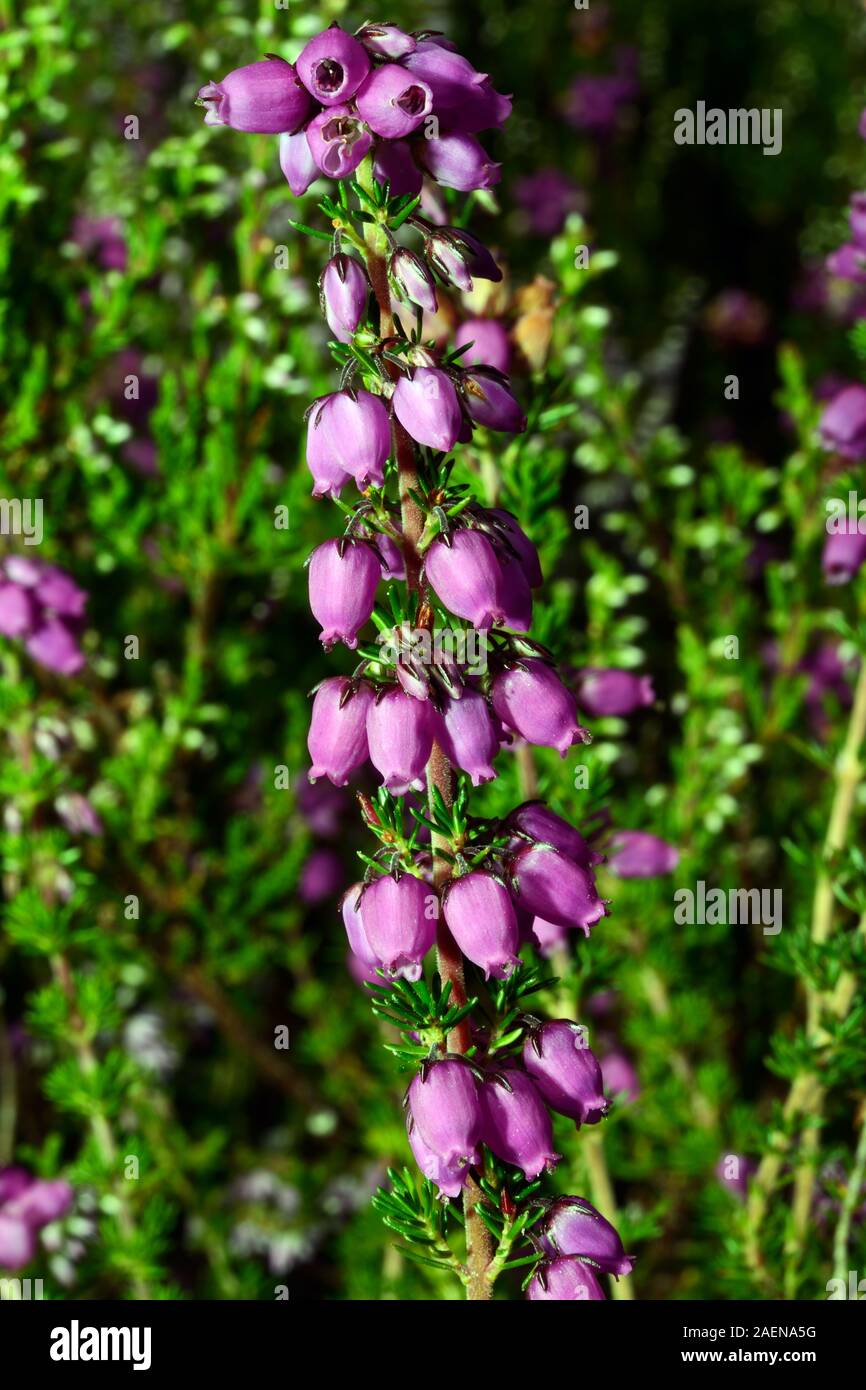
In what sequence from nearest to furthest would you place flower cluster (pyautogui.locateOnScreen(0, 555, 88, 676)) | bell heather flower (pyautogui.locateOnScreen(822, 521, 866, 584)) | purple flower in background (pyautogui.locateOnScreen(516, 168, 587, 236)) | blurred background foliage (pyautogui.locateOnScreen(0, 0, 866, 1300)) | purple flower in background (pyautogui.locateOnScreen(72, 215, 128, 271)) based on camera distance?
bell heather flower (pyautogui.locateOnScreen(822, 521, 866, 584))
flower cluster (pyautogui.locateOnScreen(0, 555, 88, 676))
blurred background foliage (pyautogui.locateOnScreen(0, 0, 866, 1300))
purple flower in background (pyautogui.locateOnScreen(72, 215, 128, 271))
purple flower in background (pyautogui.locateOnScreen(516, 168, 587, 236))

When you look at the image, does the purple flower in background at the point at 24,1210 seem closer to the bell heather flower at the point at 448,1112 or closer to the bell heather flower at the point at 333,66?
the bell heather flower at the point at 448,1112

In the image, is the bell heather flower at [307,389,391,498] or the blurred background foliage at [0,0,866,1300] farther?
the blurred background foliage at [0,0,866,1300]

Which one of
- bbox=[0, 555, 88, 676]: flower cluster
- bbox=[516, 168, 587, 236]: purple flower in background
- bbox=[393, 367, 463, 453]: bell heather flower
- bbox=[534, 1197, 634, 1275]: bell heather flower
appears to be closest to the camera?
bbox=[393, 367, 463, 453]: bell heather flower

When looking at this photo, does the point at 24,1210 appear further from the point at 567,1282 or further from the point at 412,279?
the point at 412,279

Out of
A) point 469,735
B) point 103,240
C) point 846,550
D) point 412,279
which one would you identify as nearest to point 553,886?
point 469,735

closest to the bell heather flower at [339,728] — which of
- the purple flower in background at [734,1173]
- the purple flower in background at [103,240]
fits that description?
the purple flower in background at [734,1173]

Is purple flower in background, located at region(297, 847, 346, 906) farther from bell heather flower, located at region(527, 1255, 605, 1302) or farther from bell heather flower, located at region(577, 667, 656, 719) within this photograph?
bell heather flower, located at region(527, 1255, 605, 1302)

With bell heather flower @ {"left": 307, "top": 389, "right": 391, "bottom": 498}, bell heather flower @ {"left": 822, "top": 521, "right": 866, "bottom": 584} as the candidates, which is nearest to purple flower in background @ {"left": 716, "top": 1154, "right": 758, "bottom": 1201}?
bell heather flower @ {"left": 822, "top": 521, "right": 866, "bottom": 584}
